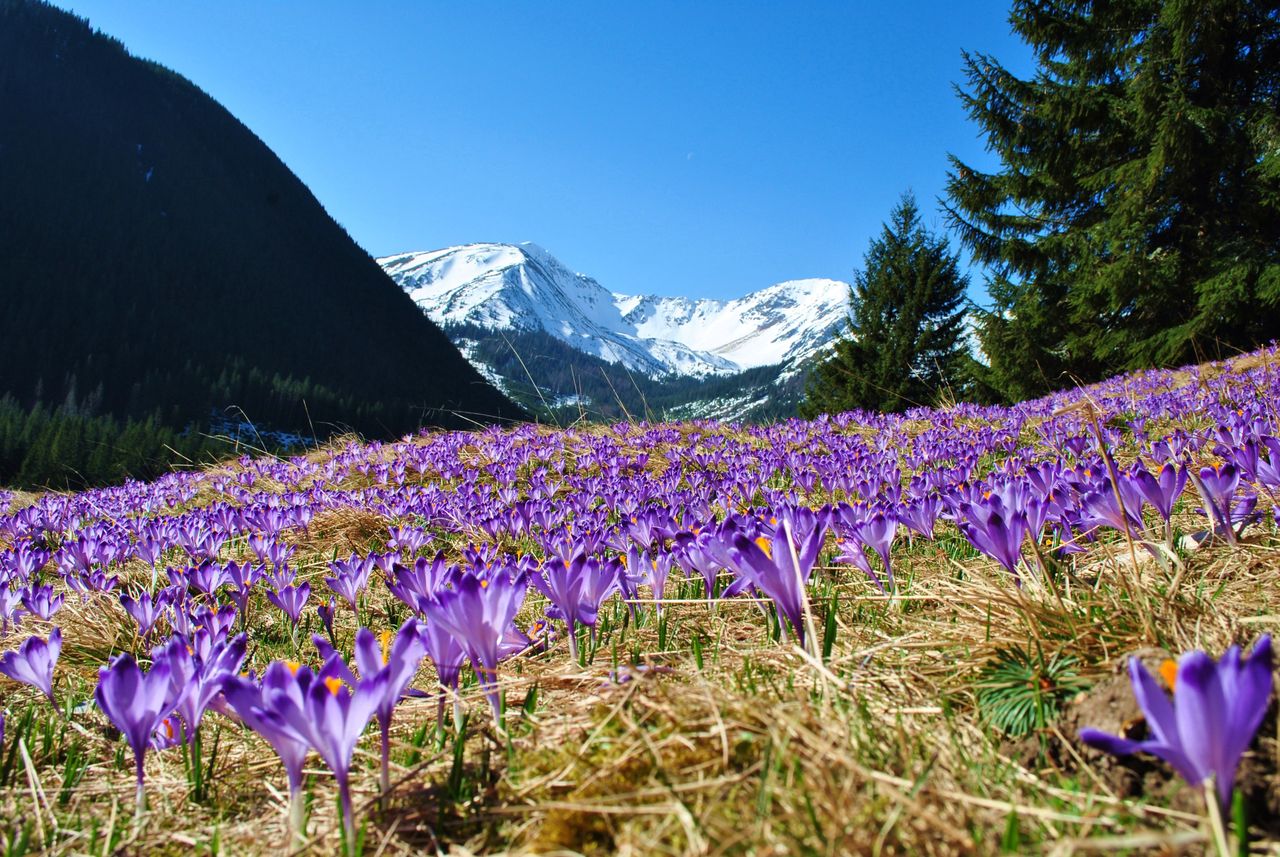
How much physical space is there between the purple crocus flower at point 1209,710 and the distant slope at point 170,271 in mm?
83813

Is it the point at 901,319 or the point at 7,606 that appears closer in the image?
the point at 7,606

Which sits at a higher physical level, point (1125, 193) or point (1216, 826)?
point (1125, 193)

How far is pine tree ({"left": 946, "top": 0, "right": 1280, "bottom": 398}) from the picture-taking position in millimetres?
14875

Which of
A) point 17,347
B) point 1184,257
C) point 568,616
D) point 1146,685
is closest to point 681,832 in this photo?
point 1146,685

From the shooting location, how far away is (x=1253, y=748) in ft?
3.14

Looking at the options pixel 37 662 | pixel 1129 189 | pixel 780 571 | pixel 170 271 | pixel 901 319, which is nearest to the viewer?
pixel 780 571

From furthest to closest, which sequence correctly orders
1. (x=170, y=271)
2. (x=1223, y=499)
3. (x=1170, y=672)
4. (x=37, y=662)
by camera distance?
(x=170, y=271) < (x=1223, y=499) < (x=37, y=662) < (x=1170, y=672)

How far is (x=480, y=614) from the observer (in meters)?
1.41

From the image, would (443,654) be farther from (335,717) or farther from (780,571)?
(780,571)

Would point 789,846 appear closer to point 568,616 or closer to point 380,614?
point 568,616

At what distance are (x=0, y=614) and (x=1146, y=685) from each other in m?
3.62

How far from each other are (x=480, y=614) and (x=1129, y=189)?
20.2 metres

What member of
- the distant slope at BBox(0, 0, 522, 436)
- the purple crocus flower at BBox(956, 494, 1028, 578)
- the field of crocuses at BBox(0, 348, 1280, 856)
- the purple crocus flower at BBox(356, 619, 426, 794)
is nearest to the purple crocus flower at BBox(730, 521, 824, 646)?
the field of crocuses at BBox(0, 348, 1280, 856)

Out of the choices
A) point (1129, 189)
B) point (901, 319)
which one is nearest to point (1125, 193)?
point (1129, 189)
